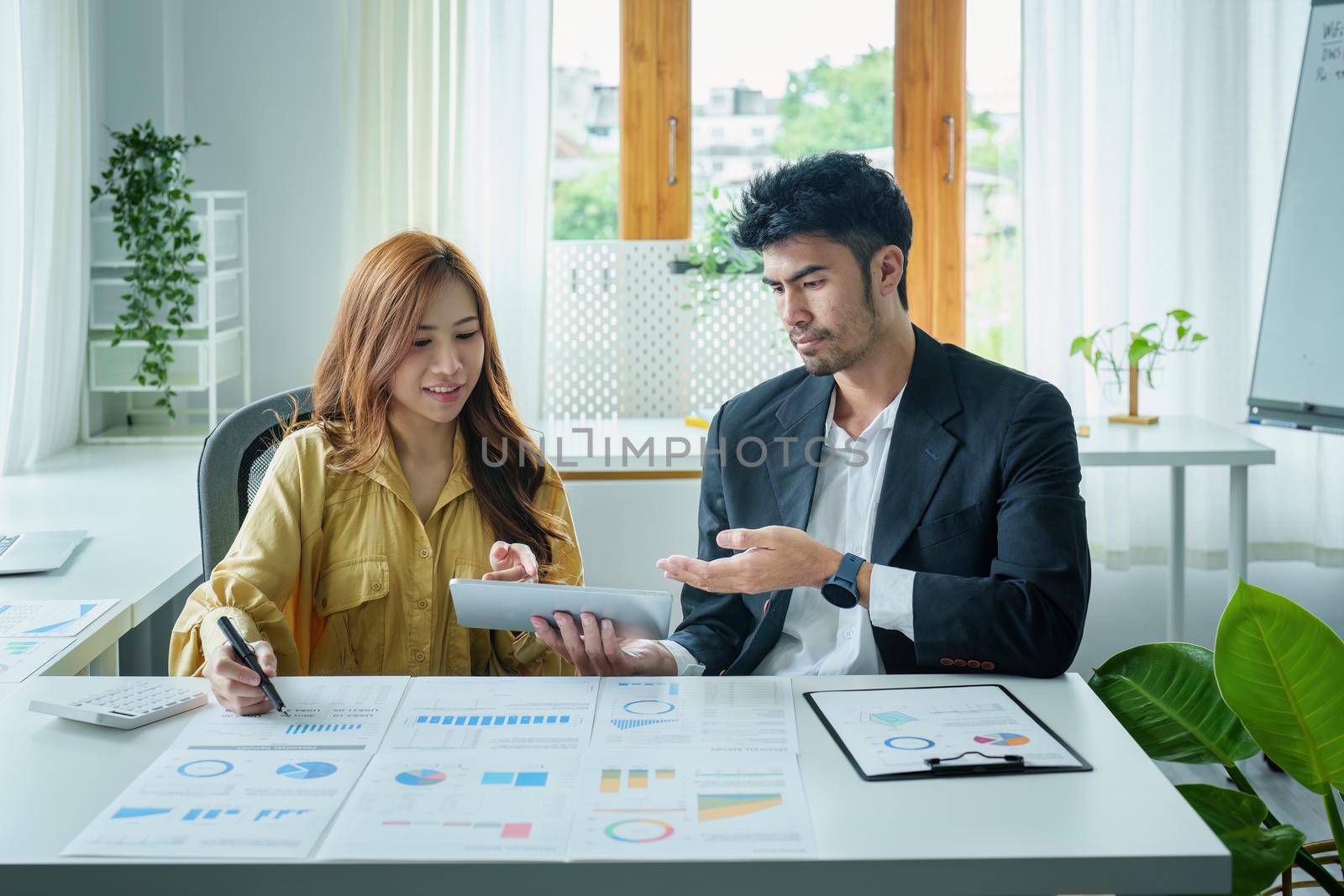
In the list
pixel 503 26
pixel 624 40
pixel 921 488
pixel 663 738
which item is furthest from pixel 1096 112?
pixel 663 738

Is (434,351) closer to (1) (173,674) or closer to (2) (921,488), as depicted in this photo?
(1) (173,674)

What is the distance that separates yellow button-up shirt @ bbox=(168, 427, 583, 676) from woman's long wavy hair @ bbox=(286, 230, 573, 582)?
0.10 feet

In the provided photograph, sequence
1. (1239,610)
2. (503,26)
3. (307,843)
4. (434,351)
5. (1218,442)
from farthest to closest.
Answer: (503,26) < (1218,442) < (434,351) < (1239,610) < (307,843)

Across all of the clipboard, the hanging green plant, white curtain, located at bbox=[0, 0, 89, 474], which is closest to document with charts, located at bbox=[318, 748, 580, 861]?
the clipboard

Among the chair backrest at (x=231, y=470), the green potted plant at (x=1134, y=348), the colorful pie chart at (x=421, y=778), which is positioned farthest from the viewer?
the green potted plant at (x=1134, y=348)

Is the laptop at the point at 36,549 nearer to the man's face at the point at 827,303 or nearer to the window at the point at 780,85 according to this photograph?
the man's face at the point at 827,303

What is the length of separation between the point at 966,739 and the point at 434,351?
924 mm

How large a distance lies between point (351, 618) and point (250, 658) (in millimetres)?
432

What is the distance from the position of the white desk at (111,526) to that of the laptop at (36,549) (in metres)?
0.02

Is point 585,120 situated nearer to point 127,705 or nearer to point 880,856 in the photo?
point 127,705

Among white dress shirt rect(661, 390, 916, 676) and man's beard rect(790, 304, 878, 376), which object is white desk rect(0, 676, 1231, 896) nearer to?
white dress shirt rect(661, 390, 916, 676)

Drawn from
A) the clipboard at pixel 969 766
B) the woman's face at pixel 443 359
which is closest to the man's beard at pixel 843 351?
the woman's face at pixel 443 359

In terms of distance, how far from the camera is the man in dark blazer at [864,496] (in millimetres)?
1466

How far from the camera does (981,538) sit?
5.31ft
